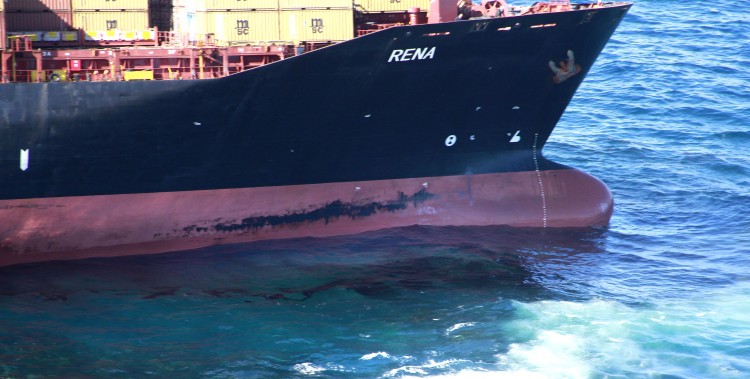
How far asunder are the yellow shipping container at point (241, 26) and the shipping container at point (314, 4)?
45 cm

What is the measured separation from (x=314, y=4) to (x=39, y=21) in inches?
391

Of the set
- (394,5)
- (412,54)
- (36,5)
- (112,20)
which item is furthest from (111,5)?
(412,54)

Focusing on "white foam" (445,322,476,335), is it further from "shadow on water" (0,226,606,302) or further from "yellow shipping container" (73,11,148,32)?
"yellow shipping container" (73,11,148,32)

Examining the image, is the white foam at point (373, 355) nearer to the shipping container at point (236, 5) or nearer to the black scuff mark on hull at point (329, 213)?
the black scuff mark on hull at point (329, 213)

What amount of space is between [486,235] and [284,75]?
28.2ft

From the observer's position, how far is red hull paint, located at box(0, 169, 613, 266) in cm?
2522

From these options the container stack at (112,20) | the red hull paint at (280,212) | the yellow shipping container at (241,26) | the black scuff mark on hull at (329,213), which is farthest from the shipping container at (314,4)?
the black scuff mark on hull at (329,213)

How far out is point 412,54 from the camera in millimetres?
25406

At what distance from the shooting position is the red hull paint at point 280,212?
2522 cm

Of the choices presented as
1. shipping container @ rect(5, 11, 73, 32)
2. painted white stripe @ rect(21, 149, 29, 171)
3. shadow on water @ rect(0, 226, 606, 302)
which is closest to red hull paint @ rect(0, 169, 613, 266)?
shadow on water @ rect(0, 226, 606, 302)

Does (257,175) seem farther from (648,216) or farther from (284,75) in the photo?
(648,216)

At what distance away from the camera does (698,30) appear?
167ft

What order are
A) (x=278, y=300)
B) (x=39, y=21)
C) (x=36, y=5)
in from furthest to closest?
(x=39, y=21), (x=36, y=5), (x=278, y=300)

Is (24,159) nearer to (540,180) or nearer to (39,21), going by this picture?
(39,21)
